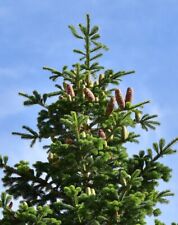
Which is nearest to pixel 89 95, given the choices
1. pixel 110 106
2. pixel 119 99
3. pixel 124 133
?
pixel 110 106

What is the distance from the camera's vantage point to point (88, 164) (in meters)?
12.6

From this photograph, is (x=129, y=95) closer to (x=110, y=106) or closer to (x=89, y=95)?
(x=110, y=106)

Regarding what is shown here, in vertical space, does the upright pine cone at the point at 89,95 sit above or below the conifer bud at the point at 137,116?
above

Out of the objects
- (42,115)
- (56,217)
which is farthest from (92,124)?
(56,217)

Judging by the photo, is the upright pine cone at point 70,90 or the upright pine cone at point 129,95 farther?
the upright pine cone at point 70,90

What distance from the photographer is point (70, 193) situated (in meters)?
11.1

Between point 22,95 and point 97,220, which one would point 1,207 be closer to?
point 97,220

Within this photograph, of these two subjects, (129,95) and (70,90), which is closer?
(129,95)

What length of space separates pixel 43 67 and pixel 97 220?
554 centimetres

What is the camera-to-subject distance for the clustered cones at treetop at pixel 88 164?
11.1 metres

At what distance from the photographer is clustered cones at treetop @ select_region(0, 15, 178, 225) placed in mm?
11109

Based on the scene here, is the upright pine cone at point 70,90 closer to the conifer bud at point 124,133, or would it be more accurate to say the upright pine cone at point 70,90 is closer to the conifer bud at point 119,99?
the conifer bud at point 119,99

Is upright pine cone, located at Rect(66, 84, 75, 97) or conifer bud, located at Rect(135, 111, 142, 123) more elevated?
upright pine cone, located at Rect(66, 84, 75, 97)

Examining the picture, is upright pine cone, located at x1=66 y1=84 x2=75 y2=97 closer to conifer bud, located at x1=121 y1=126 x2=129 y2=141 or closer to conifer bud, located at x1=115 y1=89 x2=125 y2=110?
conifer bud, located at x1=115 y1=89 x2=125 y2=110
